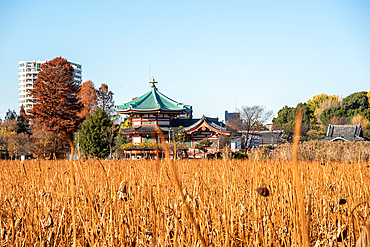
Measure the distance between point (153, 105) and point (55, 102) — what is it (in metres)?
6.63

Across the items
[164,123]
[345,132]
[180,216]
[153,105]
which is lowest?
[180,216]

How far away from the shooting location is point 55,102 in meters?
19.9

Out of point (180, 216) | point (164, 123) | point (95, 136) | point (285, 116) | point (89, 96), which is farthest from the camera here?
point (285, 116)

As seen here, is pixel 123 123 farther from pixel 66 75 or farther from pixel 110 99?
pixel 66 75

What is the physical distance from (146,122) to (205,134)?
12.2 feet

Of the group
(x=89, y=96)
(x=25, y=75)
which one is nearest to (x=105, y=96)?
(x=89, y=96)

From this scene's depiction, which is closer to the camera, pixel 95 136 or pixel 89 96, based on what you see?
pixel 95 136

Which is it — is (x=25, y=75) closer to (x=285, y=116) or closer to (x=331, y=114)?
(x=285, y=116)

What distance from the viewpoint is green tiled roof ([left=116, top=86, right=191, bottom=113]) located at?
1817 cm

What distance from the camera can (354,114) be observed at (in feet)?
116

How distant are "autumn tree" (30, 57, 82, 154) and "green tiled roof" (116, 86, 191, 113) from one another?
337 centimetres

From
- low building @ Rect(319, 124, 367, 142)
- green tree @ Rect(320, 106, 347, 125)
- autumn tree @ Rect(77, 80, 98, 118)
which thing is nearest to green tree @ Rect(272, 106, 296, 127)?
green tree @ Rect(320, 106, 347, 125)

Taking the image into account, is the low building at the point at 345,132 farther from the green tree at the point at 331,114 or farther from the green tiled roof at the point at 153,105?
the green tiled roof at the point at 153,105

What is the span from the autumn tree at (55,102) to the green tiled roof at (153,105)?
11.0 feet
